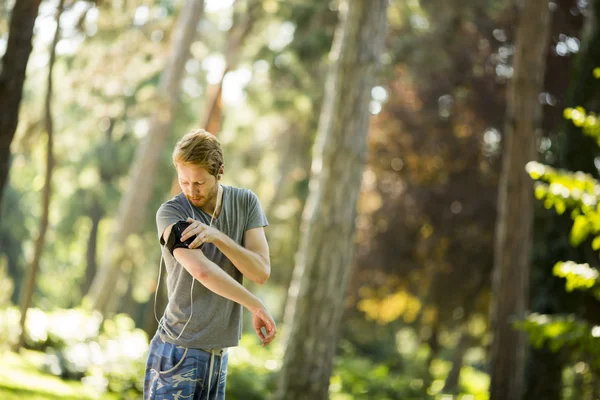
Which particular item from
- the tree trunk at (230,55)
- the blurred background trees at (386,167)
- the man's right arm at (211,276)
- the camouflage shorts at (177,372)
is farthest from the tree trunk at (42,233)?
the man's right arm at (211,276)

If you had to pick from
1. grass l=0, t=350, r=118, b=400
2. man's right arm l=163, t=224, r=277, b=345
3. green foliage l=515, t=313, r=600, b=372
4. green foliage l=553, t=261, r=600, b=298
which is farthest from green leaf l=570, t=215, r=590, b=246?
grass l=0, t=350, r=118, b=400

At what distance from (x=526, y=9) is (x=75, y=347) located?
874 cm

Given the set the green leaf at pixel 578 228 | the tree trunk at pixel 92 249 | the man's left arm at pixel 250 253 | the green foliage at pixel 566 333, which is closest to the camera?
the man's left arm at pixel 250 253

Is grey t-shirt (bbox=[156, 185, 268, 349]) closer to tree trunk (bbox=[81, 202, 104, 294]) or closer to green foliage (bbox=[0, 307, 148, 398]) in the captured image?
green foliage (bbox=[0, 307, 148, 398])

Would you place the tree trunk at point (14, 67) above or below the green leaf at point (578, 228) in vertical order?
above

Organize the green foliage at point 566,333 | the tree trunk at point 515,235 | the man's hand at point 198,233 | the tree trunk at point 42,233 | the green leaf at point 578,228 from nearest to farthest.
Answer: the man's hand at point 198,233
the green leaf at point 578,228
the green foliage at point 566,333
the tree trunk at point 42,233
the tree trunk at point 515,235

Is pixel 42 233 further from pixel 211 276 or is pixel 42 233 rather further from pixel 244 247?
pixel 211 276

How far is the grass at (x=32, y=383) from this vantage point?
934 cm

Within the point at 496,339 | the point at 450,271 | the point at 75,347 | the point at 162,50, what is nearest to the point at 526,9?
the point at 496,339

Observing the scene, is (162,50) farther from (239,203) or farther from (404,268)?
(239,203)

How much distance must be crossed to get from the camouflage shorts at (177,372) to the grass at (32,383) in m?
5.59

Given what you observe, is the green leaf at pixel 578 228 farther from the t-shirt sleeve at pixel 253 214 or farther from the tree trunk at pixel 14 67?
the tree trunk at pixel 14 67

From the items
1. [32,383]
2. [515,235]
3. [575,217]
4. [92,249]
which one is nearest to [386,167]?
[515,235]

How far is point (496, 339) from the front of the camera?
12555 millimetres
